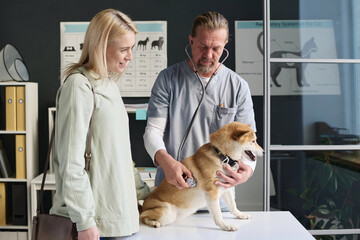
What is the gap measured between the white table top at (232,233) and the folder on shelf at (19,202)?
239 cm

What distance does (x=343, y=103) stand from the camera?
7.47 ft

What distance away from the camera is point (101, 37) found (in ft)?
3.74

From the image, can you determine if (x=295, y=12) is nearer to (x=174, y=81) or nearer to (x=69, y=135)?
(x=174, y=81)

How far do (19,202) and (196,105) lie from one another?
2.45 metres

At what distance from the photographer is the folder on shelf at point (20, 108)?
135 inches

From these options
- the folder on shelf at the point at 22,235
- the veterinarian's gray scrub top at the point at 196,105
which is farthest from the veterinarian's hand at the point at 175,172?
the folder on shelf at the point at 22,235

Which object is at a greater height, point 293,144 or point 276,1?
point 276,1

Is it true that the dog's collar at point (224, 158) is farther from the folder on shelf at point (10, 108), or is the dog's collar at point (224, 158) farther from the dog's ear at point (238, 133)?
the folder on shelf at point (10, 108)

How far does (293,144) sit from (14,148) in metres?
2.73

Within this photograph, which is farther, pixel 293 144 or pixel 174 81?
pixel 293 144

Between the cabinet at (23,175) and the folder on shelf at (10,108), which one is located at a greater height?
the folder on shelf at (10,108)

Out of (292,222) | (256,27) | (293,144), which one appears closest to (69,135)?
(292,222)

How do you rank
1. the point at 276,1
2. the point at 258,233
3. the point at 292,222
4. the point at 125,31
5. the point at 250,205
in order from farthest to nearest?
1. the point at 250,205
2. the point at 276,1
3. the point at 292,222
4. the point at 258,233
5. the point at 125,31

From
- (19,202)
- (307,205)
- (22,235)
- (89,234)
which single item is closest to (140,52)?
(19,202)
